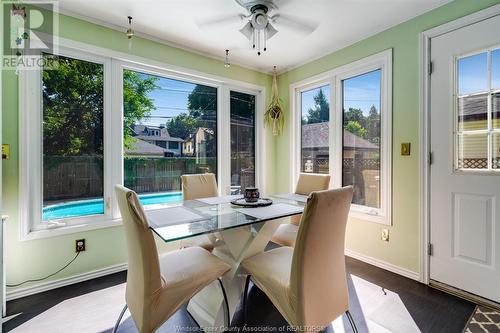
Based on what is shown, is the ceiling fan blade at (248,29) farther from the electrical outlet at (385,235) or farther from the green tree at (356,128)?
the electrical outlet at (385,235)

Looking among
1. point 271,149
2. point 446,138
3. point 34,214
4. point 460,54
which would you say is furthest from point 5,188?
point 460,54

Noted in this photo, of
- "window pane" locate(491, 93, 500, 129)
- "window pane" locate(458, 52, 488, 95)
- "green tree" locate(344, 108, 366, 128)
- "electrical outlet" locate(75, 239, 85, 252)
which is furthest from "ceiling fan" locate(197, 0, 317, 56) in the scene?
"electrical outlet" locate(75, 239, 85, 252)

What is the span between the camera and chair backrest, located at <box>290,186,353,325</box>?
1.22 meters

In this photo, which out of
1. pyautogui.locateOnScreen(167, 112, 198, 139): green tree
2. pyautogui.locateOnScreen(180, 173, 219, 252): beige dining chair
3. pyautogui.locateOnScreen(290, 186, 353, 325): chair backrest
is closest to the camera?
pyautogui.locateOnScreen(290, 186, 353, 325): chair backrest

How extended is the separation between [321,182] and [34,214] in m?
2.63

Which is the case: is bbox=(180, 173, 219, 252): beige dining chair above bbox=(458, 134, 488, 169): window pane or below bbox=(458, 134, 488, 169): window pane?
below

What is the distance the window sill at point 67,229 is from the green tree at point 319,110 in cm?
267

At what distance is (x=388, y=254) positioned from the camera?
2.49 m

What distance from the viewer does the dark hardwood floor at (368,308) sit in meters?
1.66

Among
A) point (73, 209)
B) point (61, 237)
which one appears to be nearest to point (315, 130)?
point (73, 209)

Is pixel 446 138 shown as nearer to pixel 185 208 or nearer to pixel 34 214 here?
pixel 185 208

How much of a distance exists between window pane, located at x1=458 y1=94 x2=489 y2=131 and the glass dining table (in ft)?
5.06

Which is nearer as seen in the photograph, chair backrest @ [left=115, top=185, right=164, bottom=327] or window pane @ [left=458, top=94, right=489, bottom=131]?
chair backrest @ [left=115, top=185, right=164, bottom=327]

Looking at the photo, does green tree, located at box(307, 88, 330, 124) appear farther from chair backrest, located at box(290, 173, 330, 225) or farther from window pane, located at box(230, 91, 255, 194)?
chair backrest, located at box(290, 173, 330, 225)
